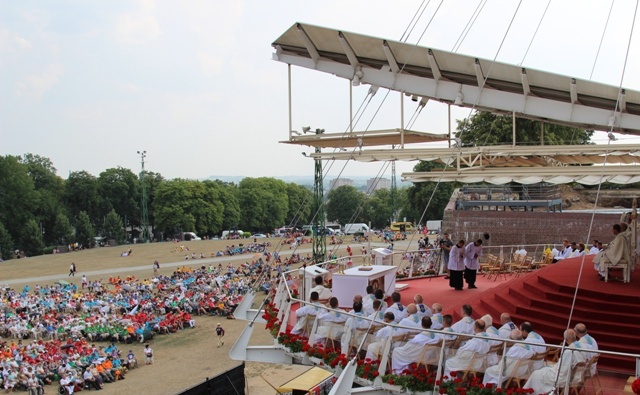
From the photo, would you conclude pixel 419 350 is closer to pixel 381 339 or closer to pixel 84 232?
pixel 381 339

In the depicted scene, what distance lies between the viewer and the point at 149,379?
23.4 meters

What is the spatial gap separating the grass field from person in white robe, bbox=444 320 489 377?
45.3 feet

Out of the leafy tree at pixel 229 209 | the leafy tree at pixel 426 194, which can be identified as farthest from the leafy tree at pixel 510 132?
the leafy tree at pixel 229 209

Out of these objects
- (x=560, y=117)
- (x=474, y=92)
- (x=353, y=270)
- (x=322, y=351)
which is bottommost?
(x=322, y=351)

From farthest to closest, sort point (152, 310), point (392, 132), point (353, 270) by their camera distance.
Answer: point (152, 310)
point (392, 132)
point (353, 270)

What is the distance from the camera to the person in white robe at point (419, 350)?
8.52 m

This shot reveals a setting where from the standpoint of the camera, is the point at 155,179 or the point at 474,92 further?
the point at 155,179

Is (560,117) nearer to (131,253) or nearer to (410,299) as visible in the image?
(410,299)

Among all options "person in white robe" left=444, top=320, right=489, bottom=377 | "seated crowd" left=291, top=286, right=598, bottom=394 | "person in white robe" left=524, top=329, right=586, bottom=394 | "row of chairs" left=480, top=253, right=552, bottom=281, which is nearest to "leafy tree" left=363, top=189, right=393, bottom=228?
"row of chairs" left=480, top=253, right=552, bottom=281

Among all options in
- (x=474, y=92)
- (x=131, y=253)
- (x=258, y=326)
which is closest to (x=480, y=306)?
(x=474, y=92)

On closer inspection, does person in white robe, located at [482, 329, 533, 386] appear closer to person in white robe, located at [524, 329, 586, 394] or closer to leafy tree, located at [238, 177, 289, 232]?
person in white robe, located at [524, 329, 586, 394]

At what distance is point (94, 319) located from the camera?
102 feet

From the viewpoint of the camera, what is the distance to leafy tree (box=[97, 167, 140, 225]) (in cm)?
8356

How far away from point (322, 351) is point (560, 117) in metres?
7.97
